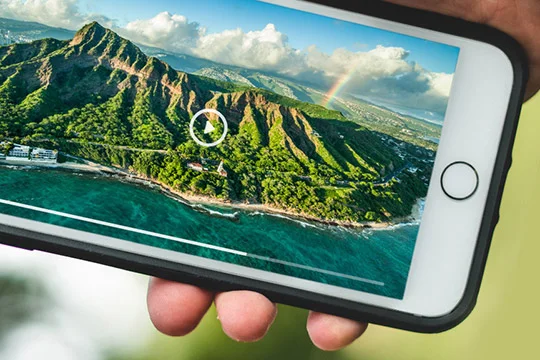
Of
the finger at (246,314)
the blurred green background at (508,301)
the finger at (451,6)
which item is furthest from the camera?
the blurred green background at (508,301)

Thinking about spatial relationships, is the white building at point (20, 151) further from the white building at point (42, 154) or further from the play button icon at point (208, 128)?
the play button icon at point (208, 128)

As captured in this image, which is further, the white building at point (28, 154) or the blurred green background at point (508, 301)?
the blurred green background at point (508, 301)

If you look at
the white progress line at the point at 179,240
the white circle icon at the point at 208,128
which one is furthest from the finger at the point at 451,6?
the white progress line at the point at 179,240

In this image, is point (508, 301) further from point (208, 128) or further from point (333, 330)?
point (208, 128)

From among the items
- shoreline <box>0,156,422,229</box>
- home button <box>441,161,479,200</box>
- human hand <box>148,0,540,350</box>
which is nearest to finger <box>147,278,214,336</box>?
human hand <box>148,0,540,350</box>

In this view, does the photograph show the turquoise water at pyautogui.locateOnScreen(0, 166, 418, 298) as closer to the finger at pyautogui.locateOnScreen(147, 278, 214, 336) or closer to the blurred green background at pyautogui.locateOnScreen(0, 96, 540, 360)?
the finger at pyautogui.locateOnScreen(147, 278, 214, 336)

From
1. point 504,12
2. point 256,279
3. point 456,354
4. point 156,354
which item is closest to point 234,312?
point 256,279
